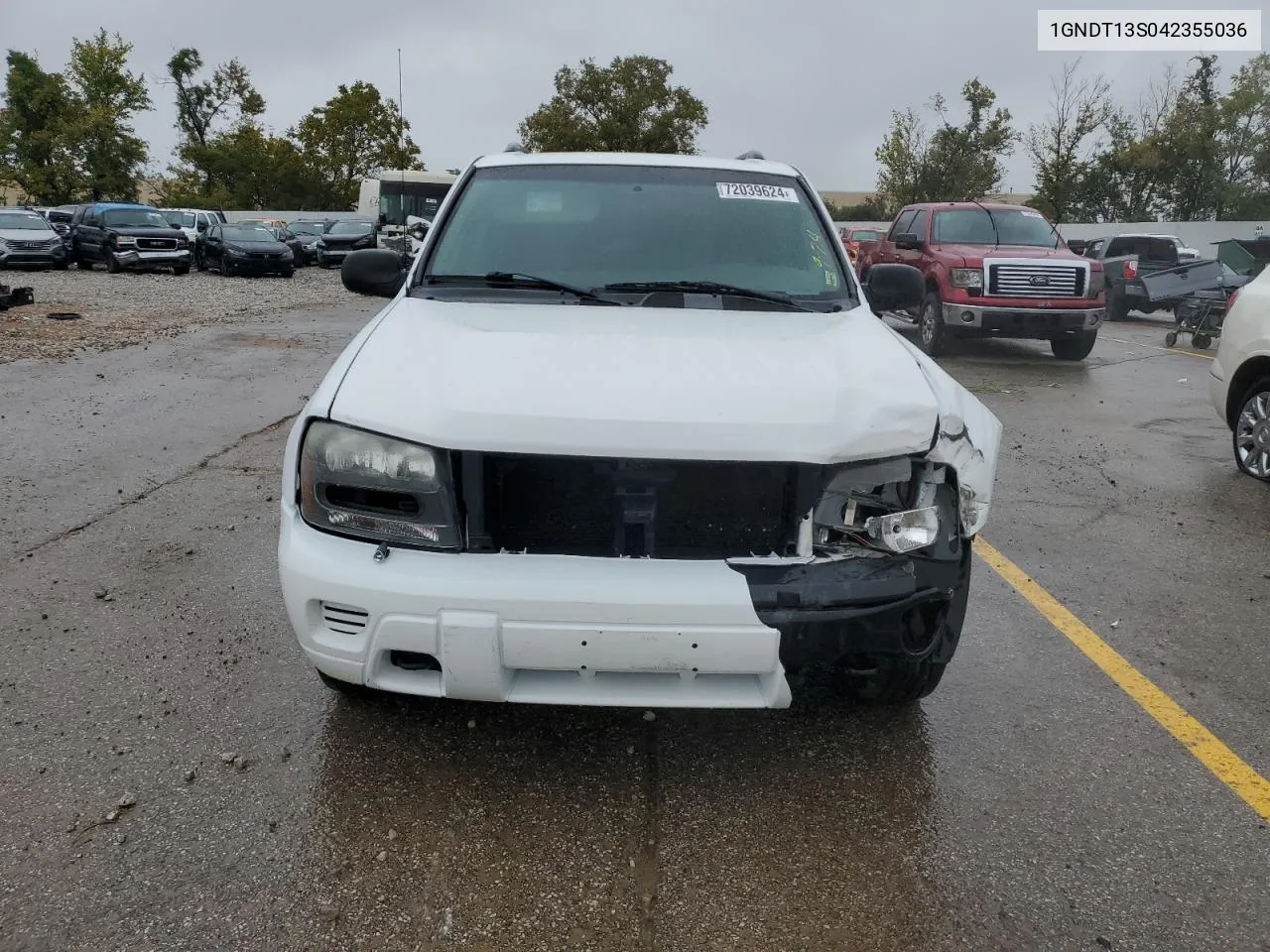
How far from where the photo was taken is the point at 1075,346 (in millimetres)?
12703

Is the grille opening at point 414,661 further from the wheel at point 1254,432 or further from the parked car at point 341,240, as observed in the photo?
the parked car at point 341,240

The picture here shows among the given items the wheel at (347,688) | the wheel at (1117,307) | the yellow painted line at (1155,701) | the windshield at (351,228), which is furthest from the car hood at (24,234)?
the yellow painted line at (1155,701)

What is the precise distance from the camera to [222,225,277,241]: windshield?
2672cm

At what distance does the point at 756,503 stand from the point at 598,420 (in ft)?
1.66

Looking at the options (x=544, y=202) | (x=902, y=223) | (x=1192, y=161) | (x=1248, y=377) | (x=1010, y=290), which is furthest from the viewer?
(x=1192, y=161)

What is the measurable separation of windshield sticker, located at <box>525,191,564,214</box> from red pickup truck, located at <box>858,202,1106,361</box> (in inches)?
326

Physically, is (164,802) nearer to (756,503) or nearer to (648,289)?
(756,503)

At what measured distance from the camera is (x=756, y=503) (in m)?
2.67

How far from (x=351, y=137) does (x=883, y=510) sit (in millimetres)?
59942

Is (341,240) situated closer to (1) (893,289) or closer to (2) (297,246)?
(2) (297,246)

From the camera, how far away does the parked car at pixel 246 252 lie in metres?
26.3

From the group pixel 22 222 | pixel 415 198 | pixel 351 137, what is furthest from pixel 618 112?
pixel 22 222

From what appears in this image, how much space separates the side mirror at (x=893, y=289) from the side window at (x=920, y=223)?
30.9ft

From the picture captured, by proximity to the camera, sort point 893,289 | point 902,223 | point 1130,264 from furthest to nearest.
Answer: point 1130,264 < point 902,223 < point 893,289
